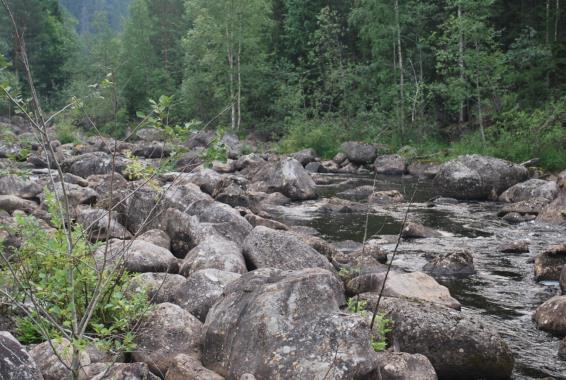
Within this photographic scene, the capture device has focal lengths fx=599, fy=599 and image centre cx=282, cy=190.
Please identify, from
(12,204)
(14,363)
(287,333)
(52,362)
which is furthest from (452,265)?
(12,204)

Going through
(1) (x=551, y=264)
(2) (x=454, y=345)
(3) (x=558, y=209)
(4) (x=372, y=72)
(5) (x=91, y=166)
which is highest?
(4) (x=372, y=72)

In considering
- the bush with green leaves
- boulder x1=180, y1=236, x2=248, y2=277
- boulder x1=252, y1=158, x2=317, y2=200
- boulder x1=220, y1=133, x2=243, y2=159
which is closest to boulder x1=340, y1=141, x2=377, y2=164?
boulder x1=220, y1=133, x2=243, y2=159

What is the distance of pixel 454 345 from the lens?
6.22 m

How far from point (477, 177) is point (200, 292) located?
48.1ft

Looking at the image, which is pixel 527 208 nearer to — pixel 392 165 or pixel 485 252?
pixel 485 252

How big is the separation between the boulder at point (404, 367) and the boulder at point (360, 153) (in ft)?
78.6

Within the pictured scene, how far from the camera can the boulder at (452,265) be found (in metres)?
10.4

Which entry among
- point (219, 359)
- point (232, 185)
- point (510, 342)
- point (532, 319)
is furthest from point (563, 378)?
point (232, 185)

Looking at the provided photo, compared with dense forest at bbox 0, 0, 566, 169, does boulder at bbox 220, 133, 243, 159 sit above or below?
below

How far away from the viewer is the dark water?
7.10m

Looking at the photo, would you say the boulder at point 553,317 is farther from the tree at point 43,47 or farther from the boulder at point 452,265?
the tree at point 43,47

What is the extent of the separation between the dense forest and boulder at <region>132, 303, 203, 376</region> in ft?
38.3

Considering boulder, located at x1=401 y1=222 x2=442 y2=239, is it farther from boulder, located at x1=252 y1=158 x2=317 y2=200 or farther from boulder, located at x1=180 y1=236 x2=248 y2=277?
boulder, located at x1=252 y1=158 x2=317 y2=200

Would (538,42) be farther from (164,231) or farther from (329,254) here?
(164,231)
